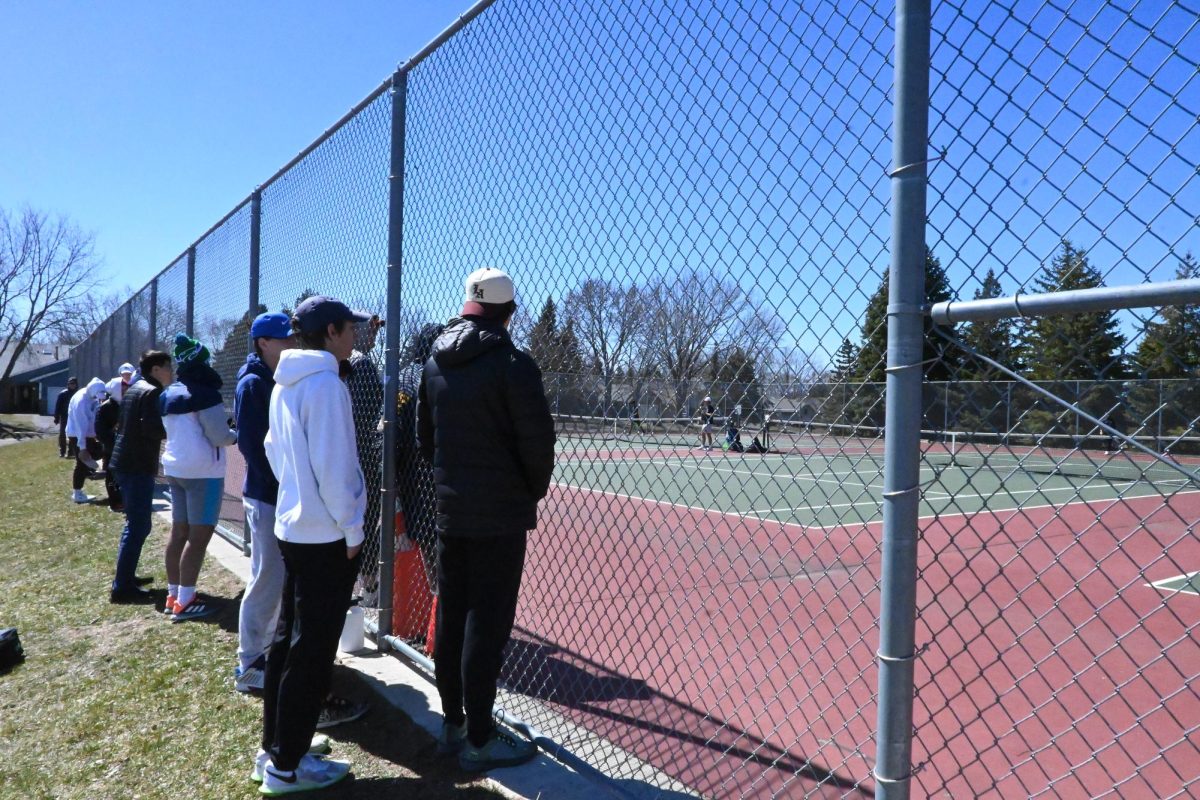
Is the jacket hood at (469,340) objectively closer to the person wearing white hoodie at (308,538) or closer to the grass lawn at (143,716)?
the person wearing white hoodie at (308,538)

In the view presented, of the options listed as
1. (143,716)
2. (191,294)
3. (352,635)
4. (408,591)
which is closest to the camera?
(143,716)

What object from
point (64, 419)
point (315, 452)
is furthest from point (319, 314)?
point (64, 419)

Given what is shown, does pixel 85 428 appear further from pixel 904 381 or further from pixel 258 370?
pixel 904 381

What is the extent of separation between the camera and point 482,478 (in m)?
3.07

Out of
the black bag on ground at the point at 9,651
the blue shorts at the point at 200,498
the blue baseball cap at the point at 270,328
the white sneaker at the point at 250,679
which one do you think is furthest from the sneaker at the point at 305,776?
the blue shorts at the point at 200,498

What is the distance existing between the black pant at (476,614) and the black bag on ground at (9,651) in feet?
10.5

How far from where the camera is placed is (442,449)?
3.18m

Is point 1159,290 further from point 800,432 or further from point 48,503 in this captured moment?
Answer: point 48,503

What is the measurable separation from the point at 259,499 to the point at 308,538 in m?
1.13

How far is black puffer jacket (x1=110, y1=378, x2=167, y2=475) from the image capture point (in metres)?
6.22

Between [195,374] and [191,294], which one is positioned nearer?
[195,374]

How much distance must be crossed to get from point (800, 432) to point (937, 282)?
2.92 feet

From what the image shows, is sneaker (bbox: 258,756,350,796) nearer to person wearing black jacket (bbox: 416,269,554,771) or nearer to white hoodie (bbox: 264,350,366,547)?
person wearing black jacket (bbox: 416,269,554,771)

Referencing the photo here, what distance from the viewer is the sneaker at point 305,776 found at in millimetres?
3150
